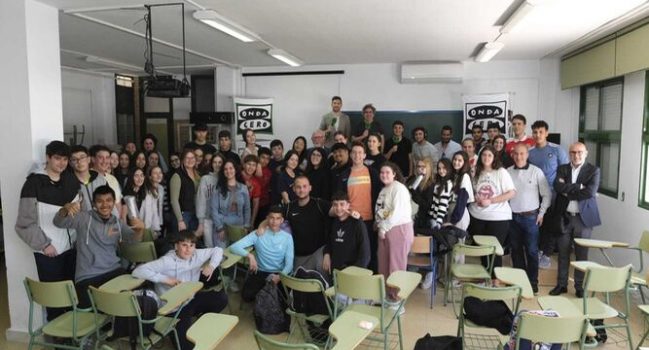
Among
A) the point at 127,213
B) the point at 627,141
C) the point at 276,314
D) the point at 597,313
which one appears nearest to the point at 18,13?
the point at 127,213

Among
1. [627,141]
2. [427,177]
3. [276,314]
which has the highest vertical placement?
[627,141]

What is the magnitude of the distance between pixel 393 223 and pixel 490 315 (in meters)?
1.20

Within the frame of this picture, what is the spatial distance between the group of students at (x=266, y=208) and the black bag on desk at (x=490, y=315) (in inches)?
32.9

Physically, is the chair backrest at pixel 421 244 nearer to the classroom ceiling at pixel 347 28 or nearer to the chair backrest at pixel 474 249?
the chair backrest at pixel 474 249

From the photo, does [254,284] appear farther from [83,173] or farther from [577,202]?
[577,202]

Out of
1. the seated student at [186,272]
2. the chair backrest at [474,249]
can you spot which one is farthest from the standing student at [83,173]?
the chair backrest at [474,249]

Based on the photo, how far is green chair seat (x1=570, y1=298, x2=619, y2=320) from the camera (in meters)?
3.23

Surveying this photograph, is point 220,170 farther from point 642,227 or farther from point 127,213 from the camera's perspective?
point 642,227

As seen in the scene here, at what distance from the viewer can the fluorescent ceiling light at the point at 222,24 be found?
14.5ft

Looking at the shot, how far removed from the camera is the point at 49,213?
363 centimetres

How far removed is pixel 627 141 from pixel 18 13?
21.0 feet

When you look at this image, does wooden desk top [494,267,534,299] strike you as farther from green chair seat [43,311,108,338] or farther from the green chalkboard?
the green chalkboard

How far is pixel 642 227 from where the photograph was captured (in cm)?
493

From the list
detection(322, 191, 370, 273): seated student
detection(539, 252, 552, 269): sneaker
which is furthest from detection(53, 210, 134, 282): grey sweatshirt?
detection(539, 252, 552, 269): sneaker
